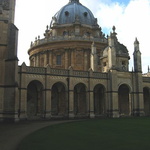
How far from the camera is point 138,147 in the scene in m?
10.8

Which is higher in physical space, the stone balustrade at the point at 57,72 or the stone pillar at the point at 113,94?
the stone balustrade at the point at 57,72

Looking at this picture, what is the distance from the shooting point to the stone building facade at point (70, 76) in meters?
27.6

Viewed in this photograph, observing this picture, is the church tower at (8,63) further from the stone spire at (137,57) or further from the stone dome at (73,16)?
the stone dome at (73,16)

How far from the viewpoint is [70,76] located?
34.7 meters

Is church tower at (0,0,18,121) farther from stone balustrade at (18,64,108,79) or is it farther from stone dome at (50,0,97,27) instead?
stone dome at (50,0,97,27)

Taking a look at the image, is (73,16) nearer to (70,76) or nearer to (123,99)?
(123,99)

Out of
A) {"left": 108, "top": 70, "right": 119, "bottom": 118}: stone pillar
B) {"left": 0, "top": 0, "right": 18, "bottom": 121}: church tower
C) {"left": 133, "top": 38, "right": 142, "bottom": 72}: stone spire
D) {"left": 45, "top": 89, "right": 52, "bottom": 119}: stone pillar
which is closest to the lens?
{"left": 0, "top": 0, "right": 18, "bottom": 121}: church tower

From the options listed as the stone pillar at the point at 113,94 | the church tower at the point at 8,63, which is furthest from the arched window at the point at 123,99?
the church tower at the point at 8,63

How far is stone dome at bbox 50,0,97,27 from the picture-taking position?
182 feet

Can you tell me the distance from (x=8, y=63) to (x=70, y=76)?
10.5 metres

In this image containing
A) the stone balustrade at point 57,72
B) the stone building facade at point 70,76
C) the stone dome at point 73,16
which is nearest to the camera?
the stone building facade at point 70,76

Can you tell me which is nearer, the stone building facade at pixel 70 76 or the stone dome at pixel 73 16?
the stone building facade at pixel 70 76

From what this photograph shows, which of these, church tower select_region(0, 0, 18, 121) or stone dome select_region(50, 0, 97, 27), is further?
stone dome select_region(50, 0, 97, 27)

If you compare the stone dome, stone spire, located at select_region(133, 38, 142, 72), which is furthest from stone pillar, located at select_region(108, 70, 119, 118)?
the stone dome
